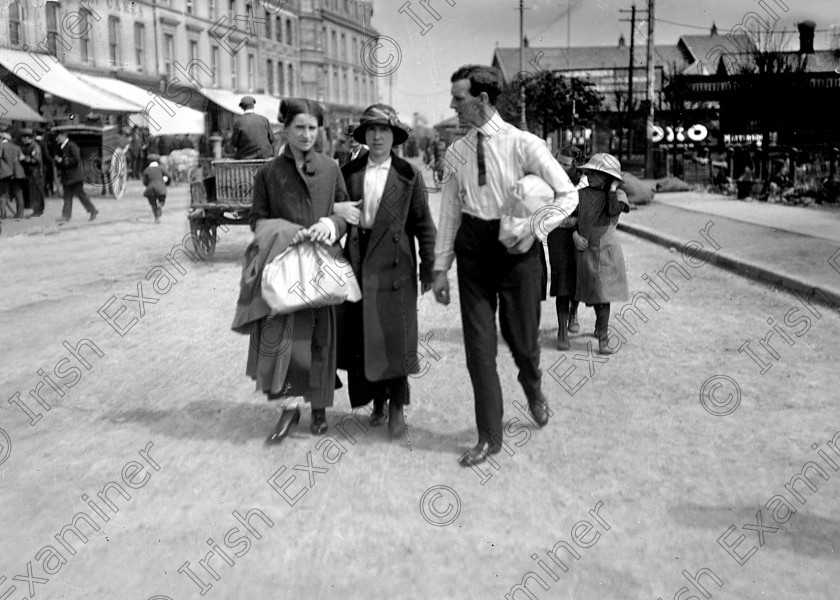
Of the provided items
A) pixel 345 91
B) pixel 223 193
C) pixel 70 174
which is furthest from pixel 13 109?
pixel 345 91

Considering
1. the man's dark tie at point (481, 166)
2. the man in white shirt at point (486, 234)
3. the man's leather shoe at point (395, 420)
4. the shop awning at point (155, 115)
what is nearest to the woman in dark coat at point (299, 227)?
the man's leather shoe at point (395, 420)

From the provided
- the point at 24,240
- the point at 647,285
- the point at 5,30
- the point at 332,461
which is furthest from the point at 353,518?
the point at 5,30

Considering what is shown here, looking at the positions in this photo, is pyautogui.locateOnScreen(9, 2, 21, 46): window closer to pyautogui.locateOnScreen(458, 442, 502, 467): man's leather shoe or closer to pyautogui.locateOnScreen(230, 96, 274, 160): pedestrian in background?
pyautogui.locateOnScreen(230, 96, 274, 160): pedestrian in background

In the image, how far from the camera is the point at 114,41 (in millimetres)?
37625

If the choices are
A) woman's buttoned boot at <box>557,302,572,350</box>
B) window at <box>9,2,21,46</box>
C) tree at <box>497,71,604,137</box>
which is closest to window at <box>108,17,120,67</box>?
window at <box>9,2,21,46</box>

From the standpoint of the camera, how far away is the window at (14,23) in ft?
96.1

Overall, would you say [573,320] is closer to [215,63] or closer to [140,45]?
[140,45]

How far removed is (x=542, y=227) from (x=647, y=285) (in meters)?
6.58

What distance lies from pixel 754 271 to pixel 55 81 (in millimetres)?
23620

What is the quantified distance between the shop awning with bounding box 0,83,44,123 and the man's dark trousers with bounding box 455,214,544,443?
2209cm

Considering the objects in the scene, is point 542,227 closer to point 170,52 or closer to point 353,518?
point 353,518

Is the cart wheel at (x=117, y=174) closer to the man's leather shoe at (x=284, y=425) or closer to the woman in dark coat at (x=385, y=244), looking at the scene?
the man's leather shoe at (x=284, y=425)

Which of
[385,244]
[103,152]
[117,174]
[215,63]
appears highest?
[215,63]

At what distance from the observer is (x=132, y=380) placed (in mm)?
6703
